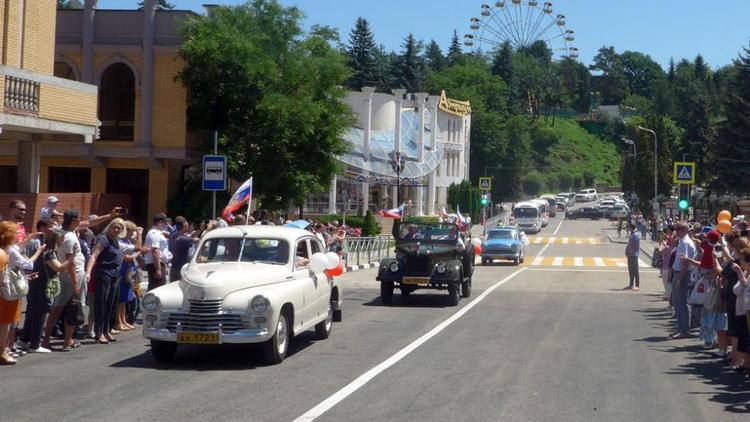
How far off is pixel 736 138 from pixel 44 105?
44.4m

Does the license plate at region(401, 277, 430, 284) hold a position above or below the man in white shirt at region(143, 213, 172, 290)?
below

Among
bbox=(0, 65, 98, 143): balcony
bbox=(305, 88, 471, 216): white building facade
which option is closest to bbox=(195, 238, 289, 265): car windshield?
bbox=(0, 65, 98, 143): balcony

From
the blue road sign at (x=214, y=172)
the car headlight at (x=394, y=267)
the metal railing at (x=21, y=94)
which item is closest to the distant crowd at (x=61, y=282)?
the blue road sign at (x=214, y=172)

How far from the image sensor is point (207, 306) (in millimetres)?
11953

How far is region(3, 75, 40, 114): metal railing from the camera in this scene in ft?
67.5

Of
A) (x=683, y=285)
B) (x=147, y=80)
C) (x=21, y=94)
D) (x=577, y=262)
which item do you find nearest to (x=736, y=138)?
(x=577, y=262)

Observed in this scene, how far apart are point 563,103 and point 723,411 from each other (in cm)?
16696

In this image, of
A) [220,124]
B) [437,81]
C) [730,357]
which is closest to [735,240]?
[730,357]

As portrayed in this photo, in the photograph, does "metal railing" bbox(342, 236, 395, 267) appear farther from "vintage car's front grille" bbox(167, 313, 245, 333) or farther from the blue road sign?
"vintage car's front grille" bbox(167, 313, 245, 333)

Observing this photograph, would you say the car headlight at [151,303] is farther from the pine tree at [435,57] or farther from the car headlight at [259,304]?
the pine tree at [435,57]

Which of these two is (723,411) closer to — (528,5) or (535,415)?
(535,415)

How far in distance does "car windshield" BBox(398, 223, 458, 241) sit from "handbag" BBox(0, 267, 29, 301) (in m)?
11.9

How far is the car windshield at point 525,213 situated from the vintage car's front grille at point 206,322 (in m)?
64.9

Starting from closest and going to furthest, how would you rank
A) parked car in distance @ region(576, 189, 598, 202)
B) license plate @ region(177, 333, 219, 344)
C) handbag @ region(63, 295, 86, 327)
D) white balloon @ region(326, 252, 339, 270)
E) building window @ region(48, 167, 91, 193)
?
1. license plate @ region(177, 333, 219, 344)
2. handbag @ region(63, 295, 86, 327)
3. white balloon @ region(326, 252, 339, 270)
4. building window @ region(48, 167, 91, 193)
5. parked car in distance @ region(576, 189, 598, 202)
